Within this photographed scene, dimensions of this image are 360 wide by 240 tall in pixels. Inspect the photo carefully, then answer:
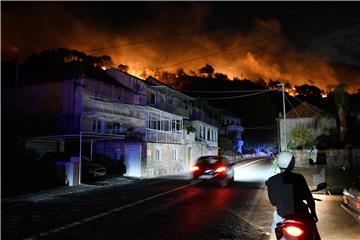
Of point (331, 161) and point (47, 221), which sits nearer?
point (47, 221)

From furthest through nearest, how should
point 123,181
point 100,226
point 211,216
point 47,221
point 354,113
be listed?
point 354,113, point 123,181, point 211,216, point 47,221, point 100,226

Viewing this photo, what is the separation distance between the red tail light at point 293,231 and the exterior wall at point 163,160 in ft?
77.6

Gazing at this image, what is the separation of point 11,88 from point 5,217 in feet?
75.8

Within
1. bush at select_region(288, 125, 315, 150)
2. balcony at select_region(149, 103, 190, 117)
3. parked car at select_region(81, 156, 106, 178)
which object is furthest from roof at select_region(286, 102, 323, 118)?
parked car at select_region(81, 156, 106, 178)

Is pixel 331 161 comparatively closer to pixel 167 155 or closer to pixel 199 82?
pixel 167 155

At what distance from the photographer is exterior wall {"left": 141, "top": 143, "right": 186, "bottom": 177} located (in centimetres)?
2800

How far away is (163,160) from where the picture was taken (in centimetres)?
3103

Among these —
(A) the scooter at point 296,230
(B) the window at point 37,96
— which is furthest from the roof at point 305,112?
(A) the scooter at point 296,230

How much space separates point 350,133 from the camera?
35094 mm

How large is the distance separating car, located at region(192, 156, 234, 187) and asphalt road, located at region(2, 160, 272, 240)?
4.33 metres

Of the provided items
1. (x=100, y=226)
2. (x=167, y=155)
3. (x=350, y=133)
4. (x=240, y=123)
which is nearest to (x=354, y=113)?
(x=350, y=133)

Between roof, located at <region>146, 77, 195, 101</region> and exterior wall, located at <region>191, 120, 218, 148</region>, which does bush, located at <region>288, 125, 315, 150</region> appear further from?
roof, located at <region>146, 77, 195, 101</region>

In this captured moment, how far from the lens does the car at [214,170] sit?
19141mm

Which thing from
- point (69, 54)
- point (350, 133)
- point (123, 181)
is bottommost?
point (123, 181)
